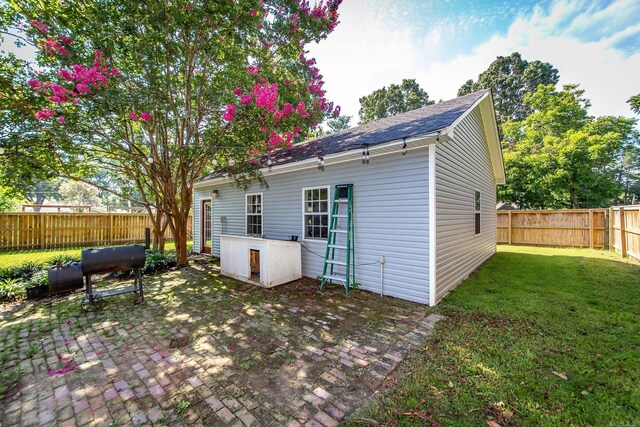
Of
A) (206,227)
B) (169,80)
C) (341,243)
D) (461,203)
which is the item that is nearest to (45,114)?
(169,80)

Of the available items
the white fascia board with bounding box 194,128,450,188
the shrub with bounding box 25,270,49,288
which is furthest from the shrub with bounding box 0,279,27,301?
the white fascia board with bounding box 194,128,450,188

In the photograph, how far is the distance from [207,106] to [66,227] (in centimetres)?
1009

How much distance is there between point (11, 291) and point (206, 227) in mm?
5445

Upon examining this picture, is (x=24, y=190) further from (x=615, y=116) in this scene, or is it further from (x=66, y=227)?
(x=615, y=116)

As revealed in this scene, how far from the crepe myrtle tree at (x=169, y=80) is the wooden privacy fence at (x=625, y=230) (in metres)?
10.1

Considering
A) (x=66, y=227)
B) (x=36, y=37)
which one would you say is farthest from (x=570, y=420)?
(x=66, y=227)

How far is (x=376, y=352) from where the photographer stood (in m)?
2.90

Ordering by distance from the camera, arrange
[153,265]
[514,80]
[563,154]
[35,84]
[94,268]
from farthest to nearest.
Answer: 1. [514,80]
2. [563,154]
3. [153,265]
4. [35,84]
5. [94,268]

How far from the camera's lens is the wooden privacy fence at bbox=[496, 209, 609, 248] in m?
10.4

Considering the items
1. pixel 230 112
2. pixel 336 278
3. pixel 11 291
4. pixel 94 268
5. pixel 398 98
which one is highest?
pixel 398 98

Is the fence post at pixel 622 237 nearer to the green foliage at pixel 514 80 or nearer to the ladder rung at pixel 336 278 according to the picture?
the ladder rung at pixel 336 278

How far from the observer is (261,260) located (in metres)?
5.50

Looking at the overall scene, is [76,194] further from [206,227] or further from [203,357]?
[203,357]

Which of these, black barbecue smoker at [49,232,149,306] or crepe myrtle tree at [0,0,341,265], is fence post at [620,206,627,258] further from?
black barbecue smoker at [49,232,149,306]
